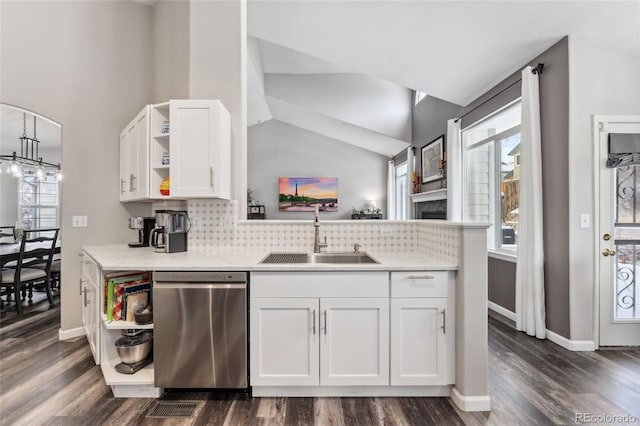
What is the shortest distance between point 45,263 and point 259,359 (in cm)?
356

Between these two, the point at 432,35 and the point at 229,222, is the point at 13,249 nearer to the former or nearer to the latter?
the point at 229,222

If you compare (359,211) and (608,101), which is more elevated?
(608,101)

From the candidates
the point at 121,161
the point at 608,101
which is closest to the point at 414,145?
the point at 608,101

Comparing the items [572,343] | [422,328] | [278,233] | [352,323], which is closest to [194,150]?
[278,233]

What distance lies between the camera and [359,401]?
1.80 metres

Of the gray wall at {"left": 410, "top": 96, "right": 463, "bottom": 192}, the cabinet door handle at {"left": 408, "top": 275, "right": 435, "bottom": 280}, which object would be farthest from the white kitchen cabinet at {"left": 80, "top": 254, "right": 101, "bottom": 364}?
the gray wall at {"left": 410, "top": 96, "right": 463, "bottom": 192}

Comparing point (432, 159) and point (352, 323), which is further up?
point (432, 159)

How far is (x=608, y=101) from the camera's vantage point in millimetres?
2510

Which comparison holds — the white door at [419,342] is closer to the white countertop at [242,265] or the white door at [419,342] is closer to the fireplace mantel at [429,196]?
the white countertop at [242,265]

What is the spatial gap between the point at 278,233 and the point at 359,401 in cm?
129

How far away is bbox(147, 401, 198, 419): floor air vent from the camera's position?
5.48 feet

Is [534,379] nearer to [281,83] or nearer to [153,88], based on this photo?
[153,88]

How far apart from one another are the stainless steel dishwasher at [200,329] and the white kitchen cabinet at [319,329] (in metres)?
0.09

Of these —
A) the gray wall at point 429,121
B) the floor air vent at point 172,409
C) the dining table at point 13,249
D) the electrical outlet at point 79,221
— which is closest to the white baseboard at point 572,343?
the gray wall at point 429,121
